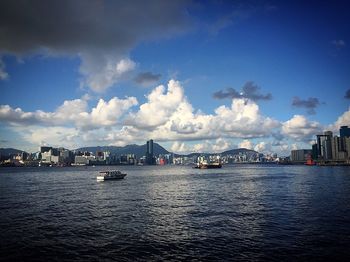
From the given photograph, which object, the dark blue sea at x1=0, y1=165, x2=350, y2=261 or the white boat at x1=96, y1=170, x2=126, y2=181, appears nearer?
the dark blue sea at x1=0, y1=165, x2=350, y2=261

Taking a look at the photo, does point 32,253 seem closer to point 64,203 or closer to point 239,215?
point 239,215

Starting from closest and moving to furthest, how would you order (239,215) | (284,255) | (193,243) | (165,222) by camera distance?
(284,255) < (193,243) < (165,222) < (239,215)

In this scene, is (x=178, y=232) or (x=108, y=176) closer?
(x=178, y=232)

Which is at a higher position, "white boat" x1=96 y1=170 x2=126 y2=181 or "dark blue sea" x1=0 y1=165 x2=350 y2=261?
"white boat" x1=96 y1=170 x2=126 y2=181

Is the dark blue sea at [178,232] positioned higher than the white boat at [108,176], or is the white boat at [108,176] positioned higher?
the white boat at [108,176]

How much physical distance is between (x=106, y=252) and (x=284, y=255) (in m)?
20.5

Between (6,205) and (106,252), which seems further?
(6,205)

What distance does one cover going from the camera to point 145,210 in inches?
2603

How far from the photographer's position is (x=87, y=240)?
42062mm

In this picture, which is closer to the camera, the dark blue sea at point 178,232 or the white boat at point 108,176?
the dark blue sea at point 178,232

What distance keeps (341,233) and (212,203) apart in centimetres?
3372

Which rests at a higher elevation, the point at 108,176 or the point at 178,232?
the point at 108,176

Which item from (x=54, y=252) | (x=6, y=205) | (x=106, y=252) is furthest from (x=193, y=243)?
(x=6, y=205)

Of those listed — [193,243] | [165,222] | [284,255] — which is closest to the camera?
[284,255]
